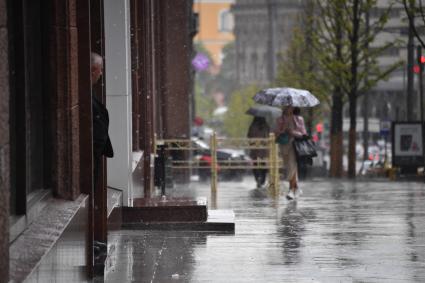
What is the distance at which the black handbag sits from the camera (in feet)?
70.7

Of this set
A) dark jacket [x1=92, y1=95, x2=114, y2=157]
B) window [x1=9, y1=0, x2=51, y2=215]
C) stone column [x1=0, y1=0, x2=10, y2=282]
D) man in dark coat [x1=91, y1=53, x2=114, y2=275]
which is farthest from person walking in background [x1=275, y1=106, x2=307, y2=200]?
stone column [x1=0, y1=0, x2=10, y2=282]

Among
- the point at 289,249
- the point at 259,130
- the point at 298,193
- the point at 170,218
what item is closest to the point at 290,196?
the point at 298,193

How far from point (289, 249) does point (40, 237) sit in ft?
20.3

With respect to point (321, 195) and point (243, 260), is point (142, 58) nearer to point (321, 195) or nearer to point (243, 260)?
point (321, 195)

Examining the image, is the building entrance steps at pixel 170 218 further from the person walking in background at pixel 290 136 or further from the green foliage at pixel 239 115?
the green foliage at pixel 239 115

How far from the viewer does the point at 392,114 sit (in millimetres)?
127062

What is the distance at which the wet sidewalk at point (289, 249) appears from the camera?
1084cm

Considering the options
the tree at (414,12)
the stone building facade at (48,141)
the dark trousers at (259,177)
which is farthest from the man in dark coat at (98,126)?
the tree at (414,12)

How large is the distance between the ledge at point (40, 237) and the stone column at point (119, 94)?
19.8ft

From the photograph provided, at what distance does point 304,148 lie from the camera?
71.0 feet

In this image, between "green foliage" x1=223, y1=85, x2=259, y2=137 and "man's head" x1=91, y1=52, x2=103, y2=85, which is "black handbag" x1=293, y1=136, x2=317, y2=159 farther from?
"green foliage" x1=223, y1=85, x2=259, y2=137

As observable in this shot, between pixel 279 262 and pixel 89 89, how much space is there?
293 cm

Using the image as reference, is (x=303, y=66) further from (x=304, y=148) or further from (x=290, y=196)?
(x=290, y=196)

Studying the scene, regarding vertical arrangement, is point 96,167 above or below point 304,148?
above
